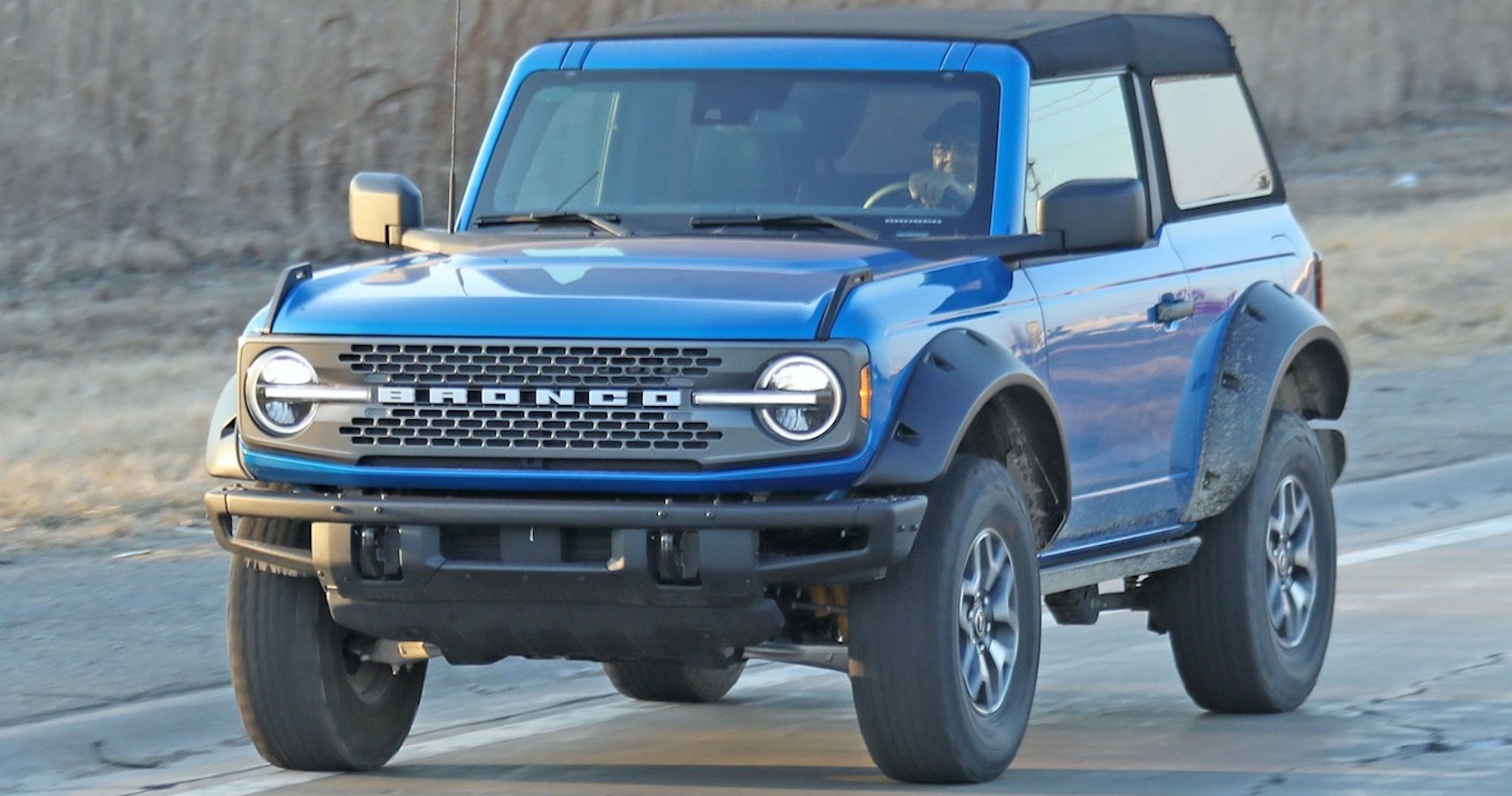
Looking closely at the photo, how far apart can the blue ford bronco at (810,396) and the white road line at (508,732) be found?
10 cm

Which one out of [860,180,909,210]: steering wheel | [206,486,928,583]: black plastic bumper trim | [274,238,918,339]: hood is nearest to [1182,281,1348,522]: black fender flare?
[860,180,909,210]: steering wheel

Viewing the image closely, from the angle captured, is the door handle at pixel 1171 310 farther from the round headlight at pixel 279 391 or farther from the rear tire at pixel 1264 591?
the round headlight at pixel 279 391

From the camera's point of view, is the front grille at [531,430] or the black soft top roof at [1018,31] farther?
the black soft top roof at [1018,31]

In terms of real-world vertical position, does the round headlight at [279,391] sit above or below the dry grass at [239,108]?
above

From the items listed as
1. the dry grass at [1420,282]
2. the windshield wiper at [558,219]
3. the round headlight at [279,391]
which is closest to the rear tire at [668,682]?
the windshield wiper at [558,219]

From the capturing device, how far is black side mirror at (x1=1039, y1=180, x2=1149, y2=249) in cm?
746

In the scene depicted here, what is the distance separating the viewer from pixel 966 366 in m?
6.91

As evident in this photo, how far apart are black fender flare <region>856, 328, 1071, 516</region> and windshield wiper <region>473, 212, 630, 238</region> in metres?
1.11

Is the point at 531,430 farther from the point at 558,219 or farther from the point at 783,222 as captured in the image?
the point at 558,219

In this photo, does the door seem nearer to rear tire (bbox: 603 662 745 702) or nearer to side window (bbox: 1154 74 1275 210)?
side window (bbox: 1154 74 1275 210)

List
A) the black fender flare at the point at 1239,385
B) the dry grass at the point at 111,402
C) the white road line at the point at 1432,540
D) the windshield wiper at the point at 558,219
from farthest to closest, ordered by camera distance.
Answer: the dry grass at the point at 111,402
the white road line at the point at 1432,540
the black fender flare at the point at 1239,385
the windshield wiper at the point at 558,219

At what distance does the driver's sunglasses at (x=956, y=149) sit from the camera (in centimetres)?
785

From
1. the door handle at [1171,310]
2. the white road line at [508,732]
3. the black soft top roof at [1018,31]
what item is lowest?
the white road line at [508,732]

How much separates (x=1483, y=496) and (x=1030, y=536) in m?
6.83
